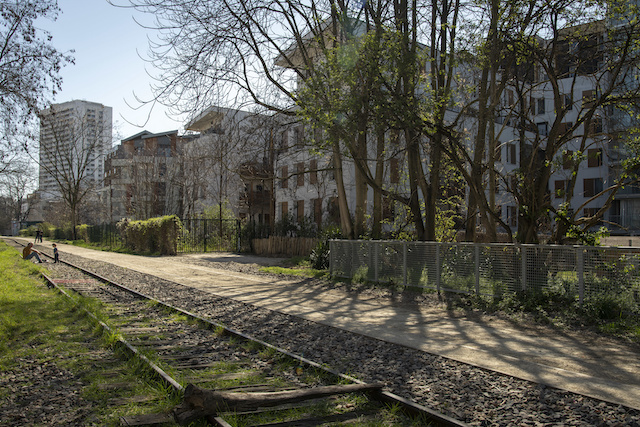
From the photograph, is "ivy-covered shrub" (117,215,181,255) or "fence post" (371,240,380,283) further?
"ivy-covered shrub" (117,215,181,255)

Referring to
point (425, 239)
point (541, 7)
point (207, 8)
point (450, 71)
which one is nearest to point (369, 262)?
point (425, 239)

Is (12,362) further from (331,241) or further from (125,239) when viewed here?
(125,239)

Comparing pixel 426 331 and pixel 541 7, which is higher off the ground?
pixel 541 7

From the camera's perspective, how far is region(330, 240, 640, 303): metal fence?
9.00 meters

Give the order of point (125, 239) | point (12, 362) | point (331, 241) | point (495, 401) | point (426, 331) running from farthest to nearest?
1. point (125, 239)
2. point (331, 241)
3. point (426, 331)
4. point (12, 362)
5. point (495, 401)

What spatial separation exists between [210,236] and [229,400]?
32844mm

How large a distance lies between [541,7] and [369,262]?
813cm

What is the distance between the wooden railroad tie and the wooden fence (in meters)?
22.2

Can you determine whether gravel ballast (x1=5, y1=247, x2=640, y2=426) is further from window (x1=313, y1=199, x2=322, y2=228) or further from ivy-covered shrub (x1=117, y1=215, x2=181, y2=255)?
window (x1=313, y1=199, x2=322, y2=228)

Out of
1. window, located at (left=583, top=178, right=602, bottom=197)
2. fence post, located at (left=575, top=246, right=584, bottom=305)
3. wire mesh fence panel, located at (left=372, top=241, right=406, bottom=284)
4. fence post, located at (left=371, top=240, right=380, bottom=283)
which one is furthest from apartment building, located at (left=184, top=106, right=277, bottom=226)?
window, located at (left=583, top=178, right=602, bottom=197)

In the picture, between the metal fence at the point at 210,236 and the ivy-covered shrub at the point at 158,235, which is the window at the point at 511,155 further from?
the ivy-covered shrub at the point at 158,235

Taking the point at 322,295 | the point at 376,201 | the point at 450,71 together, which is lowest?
the point at 322,295

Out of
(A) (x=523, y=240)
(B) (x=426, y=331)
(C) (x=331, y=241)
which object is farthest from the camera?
(C) (x=331, y=241)

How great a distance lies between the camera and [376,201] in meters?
19.1
